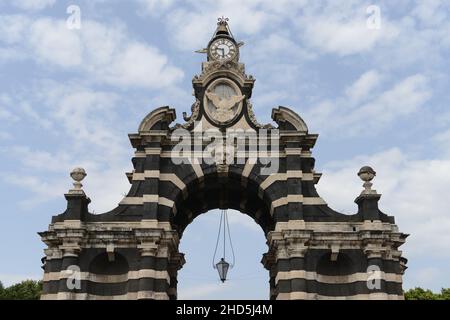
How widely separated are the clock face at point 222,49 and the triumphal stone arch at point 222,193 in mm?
237

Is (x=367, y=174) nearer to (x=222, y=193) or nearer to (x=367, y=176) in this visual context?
(x=367, y=176)

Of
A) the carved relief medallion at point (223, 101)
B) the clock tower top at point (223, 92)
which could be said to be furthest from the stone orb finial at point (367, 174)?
the carved relief medallion at point (223, 101)

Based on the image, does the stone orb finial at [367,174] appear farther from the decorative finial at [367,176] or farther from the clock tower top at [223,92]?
the clock tower top at [223,92]

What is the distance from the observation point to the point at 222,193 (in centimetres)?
A: 3272

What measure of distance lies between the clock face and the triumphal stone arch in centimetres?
24

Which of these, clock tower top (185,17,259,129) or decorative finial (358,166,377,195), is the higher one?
clock tower top (185,17,259,129)

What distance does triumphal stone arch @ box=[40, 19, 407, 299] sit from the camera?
93.0 ft

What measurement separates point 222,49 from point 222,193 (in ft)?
24.4

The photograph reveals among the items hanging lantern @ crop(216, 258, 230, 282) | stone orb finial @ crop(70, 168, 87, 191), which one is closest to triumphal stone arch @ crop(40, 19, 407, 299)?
stone orb finial @ crop(70, 168, 87, 191)

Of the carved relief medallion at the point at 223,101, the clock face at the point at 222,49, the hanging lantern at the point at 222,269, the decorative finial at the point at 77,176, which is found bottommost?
the hanging lantern at the point at 222,269

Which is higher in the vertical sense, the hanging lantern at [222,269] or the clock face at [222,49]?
the clock face at [222,49]

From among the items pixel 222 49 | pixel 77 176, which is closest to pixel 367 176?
pixel 222 49

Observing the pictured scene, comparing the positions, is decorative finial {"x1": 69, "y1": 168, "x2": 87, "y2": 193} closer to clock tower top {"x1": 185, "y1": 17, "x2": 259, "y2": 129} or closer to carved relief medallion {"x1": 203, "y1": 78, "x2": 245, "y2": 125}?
clock tower top {"x1": 185, "y1": 17, "x2": 259, "y2": 129}

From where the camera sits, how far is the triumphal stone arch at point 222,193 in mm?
28344
